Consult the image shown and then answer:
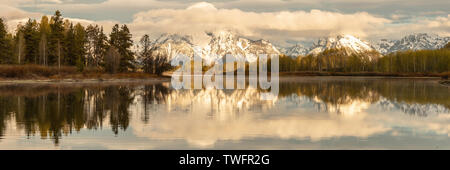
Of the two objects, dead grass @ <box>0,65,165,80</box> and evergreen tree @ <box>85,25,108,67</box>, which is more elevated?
evergreen tree @ <box>85,25,108,67</box>

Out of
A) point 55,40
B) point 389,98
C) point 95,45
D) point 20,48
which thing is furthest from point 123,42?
point 389,98

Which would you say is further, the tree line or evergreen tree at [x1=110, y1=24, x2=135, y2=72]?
evergreen tree at [x1=110, y1=24, x2=135, y2=72]

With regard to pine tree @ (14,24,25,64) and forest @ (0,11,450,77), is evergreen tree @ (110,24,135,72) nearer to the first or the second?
forest @ (0,11,450,77)

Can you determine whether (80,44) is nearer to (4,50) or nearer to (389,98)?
(4,50)

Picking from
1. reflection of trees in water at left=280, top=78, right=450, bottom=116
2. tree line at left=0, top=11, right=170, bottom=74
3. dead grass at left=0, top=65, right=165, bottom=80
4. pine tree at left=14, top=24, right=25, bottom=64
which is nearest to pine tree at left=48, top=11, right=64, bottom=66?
tree line at left=0, top=11, right=170, bottom=74

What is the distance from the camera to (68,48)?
4446 inches

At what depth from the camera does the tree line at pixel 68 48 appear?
99.4m

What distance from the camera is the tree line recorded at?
326 feet

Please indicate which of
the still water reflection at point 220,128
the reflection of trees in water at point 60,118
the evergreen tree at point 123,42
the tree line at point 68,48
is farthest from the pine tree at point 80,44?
the still water reflection at point 220,128

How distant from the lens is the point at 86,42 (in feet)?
390

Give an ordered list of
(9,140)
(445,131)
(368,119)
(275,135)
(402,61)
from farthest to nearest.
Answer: (402,61) < (368,119) < (445,131) < (275,135) < (9,140)
